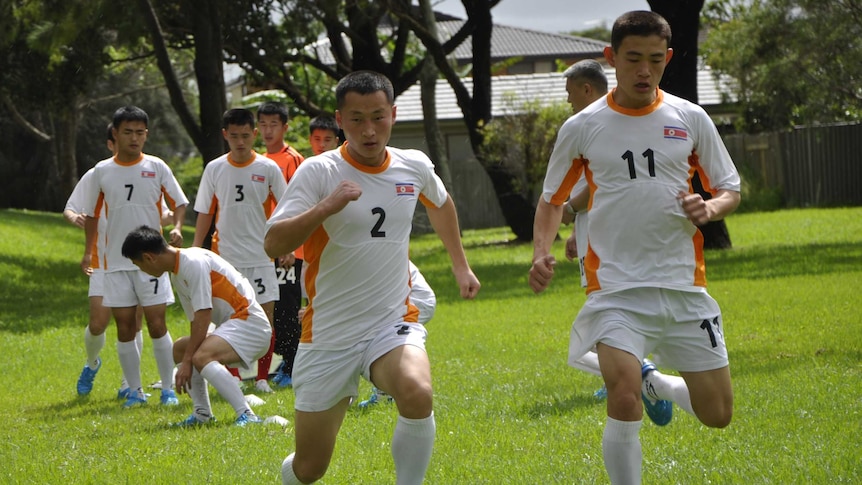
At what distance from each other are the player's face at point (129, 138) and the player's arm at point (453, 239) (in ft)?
17.0

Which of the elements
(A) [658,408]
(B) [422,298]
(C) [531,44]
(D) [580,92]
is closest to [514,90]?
(B) [422,298]

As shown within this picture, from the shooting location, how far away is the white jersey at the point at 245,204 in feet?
35.3

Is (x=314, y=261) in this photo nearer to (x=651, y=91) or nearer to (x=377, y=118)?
(x=377, y=118)

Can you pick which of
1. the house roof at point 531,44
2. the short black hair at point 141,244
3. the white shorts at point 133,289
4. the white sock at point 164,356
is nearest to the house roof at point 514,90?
the house roof at point 531,44

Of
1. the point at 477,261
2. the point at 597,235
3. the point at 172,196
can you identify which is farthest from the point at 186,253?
the point at 477,261

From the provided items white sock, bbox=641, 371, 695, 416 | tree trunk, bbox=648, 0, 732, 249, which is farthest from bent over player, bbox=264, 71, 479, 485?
tree trunk, bbox=648, 0, 732, 249

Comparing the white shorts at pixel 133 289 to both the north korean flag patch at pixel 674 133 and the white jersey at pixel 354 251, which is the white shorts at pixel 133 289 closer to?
the white jersey at pixel 354 251

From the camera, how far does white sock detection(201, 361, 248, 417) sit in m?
8.52

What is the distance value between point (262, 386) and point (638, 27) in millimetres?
6176

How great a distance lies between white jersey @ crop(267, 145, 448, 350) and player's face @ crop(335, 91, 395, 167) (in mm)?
116

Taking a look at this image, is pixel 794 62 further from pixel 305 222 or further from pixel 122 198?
pixel 305 222

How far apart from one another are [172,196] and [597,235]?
6019 mm

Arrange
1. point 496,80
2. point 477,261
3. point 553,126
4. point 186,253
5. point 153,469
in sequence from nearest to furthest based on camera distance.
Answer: point 153,469, point 186,253, point 477,261, point 553,126, point 496,80

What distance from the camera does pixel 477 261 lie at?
77.8ft
